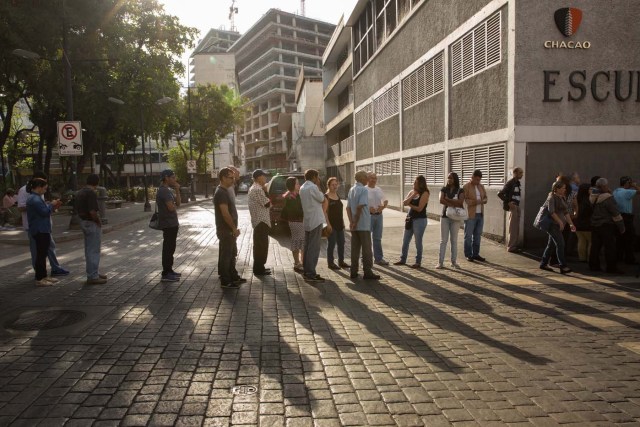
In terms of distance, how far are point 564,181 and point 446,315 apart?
4.28 m

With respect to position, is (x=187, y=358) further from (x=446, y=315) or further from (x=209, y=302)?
(x=446, y=315)

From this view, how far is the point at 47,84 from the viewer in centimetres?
2359

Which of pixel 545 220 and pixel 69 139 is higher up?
pixel 69 139

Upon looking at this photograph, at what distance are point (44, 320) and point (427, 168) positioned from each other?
1492cm

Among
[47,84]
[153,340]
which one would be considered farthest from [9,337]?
[47,84]

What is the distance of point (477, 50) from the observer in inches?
537

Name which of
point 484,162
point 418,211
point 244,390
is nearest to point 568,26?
point 484,162

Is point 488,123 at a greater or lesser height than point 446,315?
greater

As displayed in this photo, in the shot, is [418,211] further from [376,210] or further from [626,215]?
[626,215]

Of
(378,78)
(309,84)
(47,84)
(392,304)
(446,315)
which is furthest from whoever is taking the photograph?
(309,84)

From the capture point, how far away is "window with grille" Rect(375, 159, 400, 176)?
2342cm

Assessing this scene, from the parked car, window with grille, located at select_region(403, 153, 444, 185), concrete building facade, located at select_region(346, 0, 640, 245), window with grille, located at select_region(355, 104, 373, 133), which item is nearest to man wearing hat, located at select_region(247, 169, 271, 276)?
the parked car

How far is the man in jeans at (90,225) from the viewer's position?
7883mm

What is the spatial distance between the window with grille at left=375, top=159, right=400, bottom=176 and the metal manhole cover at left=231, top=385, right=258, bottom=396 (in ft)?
64.8
